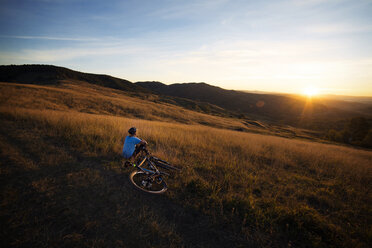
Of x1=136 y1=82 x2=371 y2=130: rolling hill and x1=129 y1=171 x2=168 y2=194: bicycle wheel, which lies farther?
x1=136 y1=82 x2=371 y2=130: rolling hill

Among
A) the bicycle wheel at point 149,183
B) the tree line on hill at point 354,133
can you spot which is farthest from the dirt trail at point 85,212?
the tree line on hill at point 354,133

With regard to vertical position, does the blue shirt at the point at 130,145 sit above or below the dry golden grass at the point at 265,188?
above

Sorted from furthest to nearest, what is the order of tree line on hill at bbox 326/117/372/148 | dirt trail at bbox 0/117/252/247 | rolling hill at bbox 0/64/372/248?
tree line on hill at bbox 326/117/372/148, rolling hill at bbox 0/64/372/248, dirt trail at bbox 0/117/252/247

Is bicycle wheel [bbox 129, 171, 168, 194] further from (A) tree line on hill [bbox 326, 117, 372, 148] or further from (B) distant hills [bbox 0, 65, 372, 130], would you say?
(B) distant hills [bbox 0, 65, 372, 130]

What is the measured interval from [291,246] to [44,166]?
21.5 feet

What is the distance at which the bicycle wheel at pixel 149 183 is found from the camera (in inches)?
166

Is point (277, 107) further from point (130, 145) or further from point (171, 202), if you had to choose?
point (171, 202)

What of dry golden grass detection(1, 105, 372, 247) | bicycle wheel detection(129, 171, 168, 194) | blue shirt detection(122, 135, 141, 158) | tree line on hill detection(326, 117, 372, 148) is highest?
blue shirt detection(122, 135, 141, 158)

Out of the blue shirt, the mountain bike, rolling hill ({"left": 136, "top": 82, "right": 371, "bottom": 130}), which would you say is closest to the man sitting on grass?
the blue shirt

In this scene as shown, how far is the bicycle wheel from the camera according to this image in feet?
13.9

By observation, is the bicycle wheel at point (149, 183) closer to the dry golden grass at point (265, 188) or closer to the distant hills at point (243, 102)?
the dry golden grass at point (265, 188)

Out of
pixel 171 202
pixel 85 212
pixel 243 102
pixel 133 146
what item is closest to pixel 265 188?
pixel 171 202

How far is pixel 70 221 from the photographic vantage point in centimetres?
296

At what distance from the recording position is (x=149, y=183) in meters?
4.30
